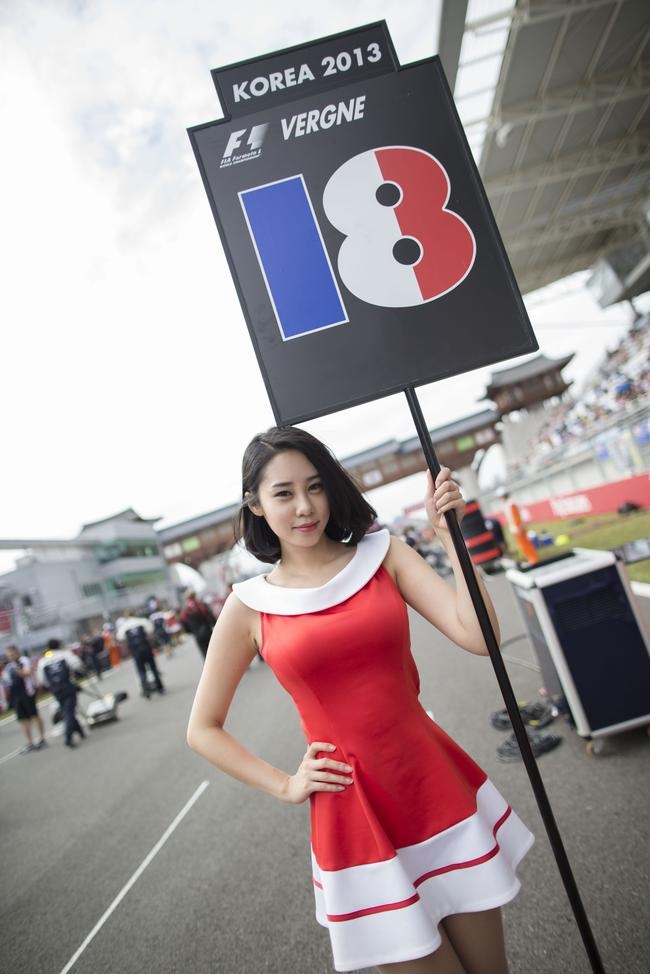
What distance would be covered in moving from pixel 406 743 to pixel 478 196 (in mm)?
1362

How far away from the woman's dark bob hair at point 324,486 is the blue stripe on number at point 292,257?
306 millimetres

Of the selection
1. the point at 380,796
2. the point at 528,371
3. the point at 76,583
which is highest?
the point at 528,371

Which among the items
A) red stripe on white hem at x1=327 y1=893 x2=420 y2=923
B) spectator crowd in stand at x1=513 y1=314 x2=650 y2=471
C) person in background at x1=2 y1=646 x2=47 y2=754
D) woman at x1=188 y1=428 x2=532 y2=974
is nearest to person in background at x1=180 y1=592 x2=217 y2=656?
person in background at x1=2 y1=646 x2=47 y2=754

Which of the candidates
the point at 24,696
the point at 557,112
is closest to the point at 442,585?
the point at 24,696

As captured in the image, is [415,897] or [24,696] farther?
[24,696]

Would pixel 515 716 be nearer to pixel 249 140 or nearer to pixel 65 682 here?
pixel 249 140

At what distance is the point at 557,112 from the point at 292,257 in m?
16.0

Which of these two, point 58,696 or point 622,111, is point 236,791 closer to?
point 58,696

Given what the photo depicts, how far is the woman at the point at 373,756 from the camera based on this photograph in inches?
51.5

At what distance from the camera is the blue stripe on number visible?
1411mm

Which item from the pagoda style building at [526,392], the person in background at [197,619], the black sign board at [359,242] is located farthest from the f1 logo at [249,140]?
Result: the pagoda style building at [526,392]

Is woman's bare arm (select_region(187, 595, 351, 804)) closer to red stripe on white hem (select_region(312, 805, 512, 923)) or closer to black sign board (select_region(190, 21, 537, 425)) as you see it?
red stripe on white hem (select_region(312, 805, 512, 923))

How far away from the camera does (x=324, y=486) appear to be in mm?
1603

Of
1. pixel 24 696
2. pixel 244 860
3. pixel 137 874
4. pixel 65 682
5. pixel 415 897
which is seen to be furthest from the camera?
pixel 24 696
